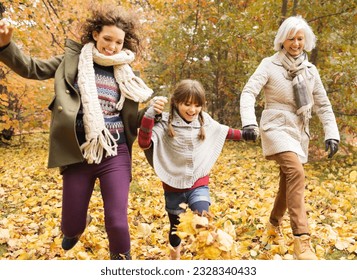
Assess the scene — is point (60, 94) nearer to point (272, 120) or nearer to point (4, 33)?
point (4, 33)

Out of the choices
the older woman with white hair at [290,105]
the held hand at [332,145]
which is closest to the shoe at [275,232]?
the older woman with white hair at [290,105]

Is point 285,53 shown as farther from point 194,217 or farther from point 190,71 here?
point 190,71

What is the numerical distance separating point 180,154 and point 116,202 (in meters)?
0.57

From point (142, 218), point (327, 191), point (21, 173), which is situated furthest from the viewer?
point (21, 173)

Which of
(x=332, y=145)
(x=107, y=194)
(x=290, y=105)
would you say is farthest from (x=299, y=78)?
(x=107, y=194)

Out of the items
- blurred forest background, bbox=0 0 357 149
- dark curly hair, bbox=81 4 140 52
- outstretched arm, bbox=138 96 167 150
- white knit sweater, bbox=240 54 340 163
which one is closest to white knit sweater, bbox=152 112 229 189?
outstretched arm, bbox=138 96 167 150

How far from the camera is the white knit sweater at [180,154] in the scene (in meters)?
2.65

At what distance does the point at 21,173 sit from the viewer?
712cm

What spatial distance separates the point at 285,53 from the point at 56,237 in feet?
8.59

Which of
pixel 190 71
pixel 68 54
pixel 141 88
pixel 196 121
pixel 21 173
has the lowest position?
pixel 21 173

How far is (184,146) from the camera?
2.67m

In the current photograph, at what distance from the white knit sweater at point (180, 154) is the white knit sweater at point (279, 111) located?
53 cm

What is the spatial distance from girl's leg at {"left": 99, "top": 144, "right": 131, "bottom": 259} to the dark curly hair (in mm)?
866
